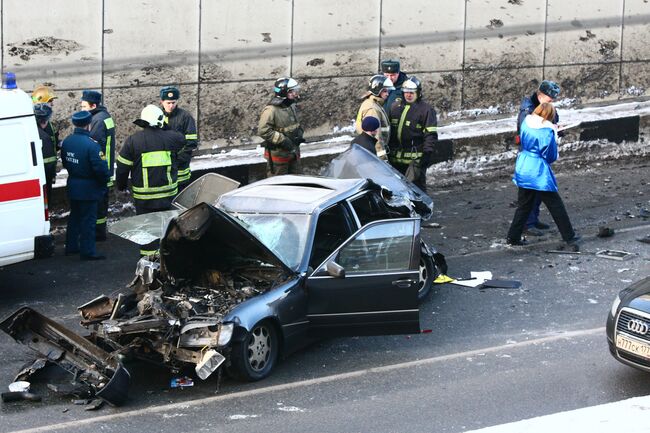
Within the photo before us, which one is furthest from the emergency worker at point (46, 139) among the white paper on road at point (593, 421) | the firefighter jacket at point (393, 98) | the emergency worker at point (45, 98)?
the white paper on road at point (593, 421)

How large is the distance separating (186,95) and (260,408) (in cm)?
834

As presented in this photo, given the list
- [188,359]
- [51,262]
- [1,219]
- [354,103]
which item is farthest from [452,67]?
[188,359]

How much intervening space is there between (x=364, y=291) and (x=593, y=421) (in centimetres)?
239

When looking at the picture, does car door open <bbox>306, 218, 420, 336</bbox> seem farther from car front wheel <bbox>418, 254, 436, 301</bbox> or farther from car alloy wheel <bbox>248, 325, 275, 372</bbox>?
car front wheel <bbox>418, 254, 436, 301</bbox>

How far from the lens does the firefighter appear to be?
12391 millimetres

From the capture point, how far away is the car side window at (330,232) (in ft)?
31.9

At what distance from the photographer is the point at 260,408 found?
8367 millimetres

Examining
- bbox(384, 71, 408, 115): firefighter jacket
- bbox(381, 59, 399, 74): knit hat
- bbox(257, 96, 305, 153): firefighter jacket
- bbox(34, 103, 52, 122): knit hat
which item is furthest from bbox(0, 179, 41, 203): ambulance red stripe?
bbox(381, 59, 399, 74): knit hat

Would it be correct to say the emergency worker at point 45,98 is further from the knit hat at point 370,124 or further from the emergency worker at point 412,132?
the emergency worker at point 412,132

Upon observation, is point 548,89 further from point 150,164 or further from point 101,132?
point 101,132

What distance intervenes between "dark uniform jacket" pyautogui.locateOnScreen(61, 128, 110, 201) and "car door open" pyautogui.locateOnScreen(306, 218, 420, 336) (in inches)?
166

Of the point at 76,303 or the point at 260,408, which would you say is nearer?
the point at 260,408

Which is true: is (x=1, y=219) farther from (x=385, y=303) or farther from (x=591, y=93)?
(x=591, y=93)

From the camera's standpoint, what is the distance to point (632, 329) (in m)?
8.52
